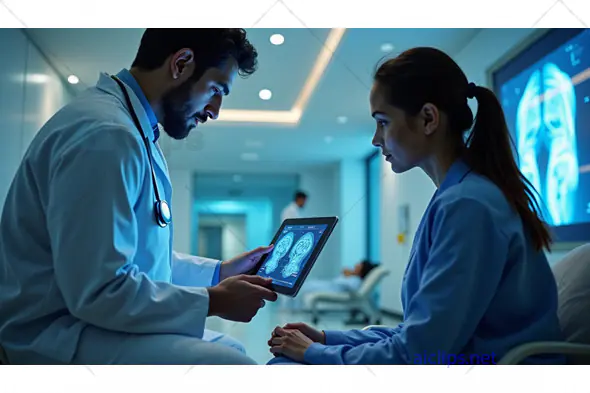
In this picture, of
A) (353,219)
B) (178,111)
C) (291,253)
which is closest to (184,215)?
(178,111)

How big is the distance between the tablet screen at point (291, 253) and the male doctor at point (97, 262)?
46 millimetres

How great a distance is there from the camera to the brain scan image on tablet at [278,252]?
3.71 ft

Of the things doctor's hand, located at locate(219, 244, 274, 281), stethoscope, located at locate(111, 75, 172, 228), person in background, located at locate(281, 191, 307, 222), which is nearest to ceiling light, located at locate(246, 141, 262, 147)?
person in background, located at locate(281, 191, 307, 222)

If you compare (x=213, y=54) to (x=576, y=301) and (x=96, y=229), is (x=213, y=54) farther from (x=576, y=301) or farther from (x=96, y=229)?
(x=576, y=301)

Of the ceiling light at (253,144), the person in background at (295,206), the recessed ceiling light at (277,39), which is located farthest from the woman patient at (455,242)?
the person in background at (295,206)

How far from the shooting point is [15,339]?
92 centimetres

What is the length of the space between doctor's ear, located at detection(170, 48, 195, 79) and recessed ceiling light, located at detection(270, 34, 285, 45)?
0.94m

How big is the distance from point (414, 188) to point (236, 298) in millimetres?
2762

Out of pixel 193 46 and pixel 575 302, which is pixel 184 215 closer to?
pixel 193 46

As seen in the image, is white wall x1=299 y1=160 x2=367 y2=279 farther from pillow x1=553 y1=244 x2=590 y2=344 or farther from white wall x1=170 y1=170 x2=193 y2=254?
pillow x1=553 y1=244 x2=590 y2=344

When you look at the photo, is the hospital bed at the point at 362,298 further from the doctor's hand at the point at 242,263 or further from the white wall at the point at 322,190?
the doctor's hand at the point at 242,263

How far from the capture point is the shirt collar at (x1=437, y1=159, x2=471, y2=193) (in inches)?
39.3

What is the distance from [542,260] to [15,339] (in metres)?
0.90
